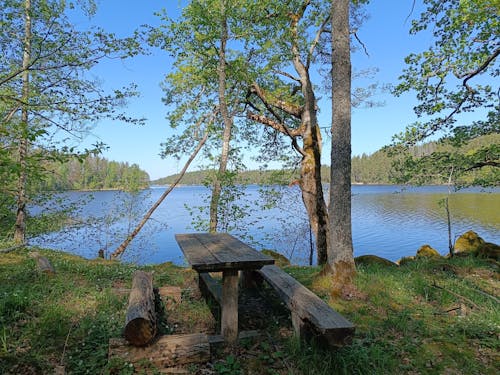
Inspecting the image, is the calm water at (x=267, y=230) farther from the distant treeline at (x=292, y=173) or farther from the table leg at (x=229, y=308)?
the table leg at (x=229, y=308)

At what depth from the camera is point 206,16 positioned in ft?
24.1

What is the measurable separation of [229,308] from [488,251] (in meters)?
8.23

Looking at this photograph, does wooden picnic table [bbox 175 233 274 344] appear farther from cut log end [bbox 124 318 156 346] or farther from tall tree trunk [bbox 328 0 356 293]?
tall tree trunk [bbox 328 0 356 293]

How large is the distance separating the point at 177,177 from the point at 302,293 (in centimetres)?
754

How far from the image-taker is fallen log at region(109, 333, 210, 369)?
255cm

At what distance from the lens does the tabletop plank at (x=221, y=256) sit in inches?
110

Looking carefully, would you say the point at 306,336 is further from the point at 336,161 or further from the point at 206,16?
the point at 206,16

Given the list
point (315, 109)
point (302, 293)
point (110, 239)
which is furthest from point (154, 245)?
point (302, 293)

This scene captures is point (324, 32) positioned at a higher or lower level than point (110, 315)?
higher

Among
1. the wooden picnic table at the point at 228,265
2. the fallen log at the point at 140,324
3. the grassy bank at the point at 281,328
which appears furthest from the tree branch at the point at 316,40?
the fallen log at the point at 140,324

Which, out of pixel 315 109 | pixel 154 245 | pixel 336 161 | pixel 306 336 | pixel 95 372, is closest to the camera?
pixel 95 372

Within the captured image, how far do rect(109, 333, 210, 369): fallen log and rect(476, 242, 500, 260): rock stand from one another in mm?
8310

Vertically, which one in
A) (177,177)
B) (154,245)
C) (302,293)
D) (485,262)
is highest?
(177,177)

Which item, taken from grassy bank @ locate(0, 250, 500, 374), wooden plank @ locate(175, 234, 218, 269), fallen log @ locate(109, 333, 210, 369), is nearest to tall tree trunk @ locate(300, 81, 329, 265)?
grassy bank @ locate(0, 250, 500, 374)
